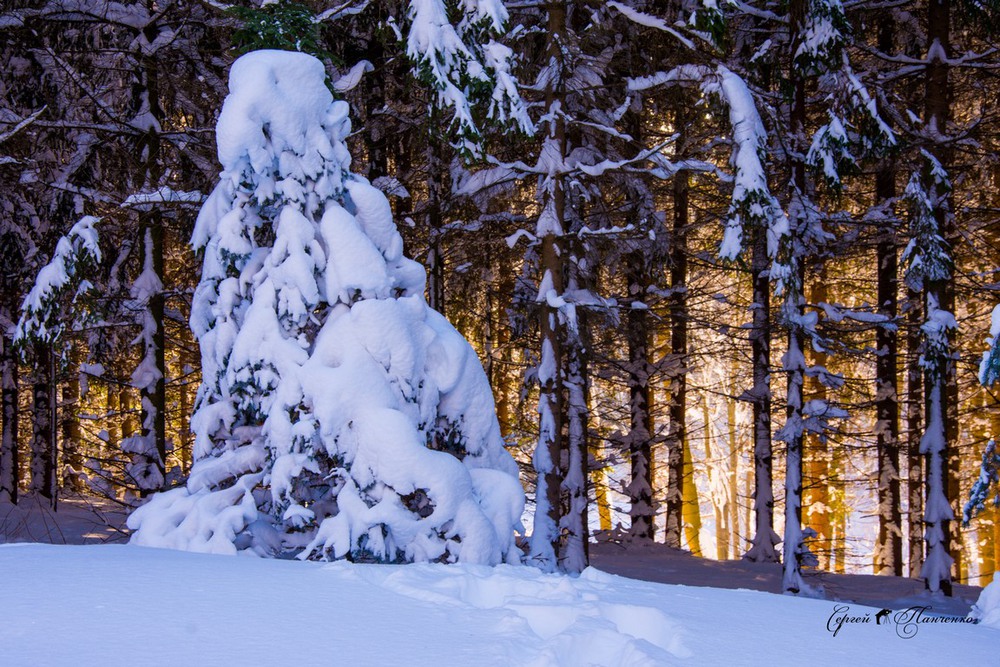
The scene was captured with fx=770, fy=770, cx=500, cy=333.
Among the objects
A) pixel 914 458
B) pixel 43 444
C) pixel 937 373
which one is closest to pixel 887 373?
pixel 914 458

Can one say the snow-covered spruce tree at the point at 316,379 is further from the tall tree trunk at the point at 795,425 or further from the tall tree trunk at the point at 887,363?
the tall tree trunk at the point at 887,363

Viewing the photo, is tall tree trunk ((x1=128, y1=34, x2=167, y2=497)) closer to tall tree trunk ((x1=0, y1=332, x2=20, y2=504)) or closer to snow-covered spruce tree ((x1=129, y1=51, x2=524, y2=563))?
snow-covered spruce tree ((x1=129, y1=51, x2=524, y2=563))

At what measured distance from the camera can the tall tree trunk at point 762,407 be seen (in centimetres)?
1406

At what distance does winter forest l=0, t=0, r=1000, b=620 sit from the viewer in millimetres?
6324

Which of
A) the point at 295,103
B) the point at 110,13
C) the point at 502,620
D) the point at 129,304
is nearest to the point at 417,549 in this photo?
the point at 502,620

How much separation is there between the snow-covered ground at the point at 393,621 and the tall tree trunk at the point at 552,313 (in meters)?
5.27

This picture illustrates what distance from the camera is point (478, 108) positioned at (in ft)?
32.3

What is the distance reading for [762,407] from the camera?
48.3 feet

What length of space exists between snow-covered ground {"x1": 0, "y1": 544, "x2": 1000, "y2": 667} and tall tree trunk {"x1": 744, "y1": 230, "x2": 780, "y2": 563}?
9.88m

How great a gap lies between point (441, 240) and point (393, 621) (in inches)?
409

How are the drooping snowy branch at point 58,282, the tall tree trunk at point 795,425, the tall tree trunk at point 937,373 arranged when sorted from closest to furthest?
the drooping snowy branch at point 58,282
the tall tree trunk at point 795,425
the tall tree trunk at point 937,373

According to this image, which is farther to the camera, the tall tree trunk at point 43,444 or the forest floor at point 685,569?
the tall tree trunk at point 43,444

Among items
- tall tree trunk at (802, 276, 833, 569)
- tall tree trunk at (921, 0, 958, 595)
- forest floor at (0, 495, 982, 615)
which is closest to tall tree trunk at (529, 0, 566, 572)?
forest floor at (0, 495, 982, 615)

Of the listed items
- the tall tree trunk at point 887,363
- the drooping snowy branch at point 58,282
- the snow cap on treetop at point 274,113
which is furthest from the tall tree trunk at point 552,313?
the tall tree trunk at point 887,363
